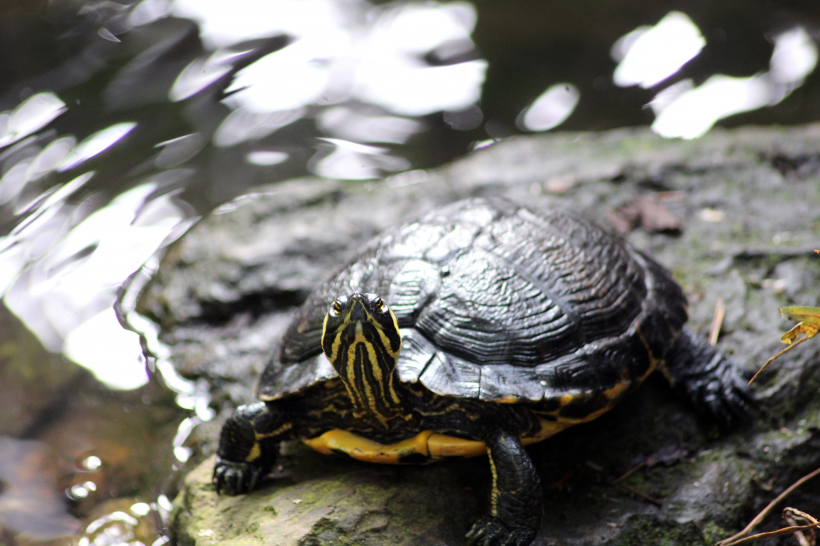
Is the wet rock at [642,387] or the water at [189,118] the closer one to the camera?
the wet rock at [642,387]

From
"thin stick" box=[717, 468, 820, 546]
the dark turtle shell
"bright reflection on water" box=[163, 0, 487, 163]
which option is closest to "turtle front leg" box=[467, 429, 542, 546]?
the dark turtle shell

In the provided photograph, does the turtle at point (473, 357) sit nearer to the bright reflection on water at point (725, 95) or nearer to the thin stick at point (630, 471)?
the thin stick at point (630, 471)

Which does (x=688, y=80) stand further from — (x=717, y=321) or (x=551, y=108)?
(x=717, y=321)

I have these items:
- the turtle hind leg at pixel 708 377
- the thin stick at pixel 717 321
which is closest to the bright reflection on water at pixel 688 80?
the thin stick at pixel 717 321

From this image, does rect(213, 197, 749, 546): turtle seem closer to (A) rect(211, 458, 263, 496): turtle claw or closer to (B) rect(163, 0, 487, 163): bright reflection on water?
(A) rect(211, 458, 263, 496): turtle claw

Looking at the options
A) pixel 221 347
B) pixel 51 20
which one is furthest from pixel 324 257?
pixel 51 20

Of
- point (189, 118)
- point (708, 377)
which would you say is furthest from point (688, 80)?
point (189, 118)
